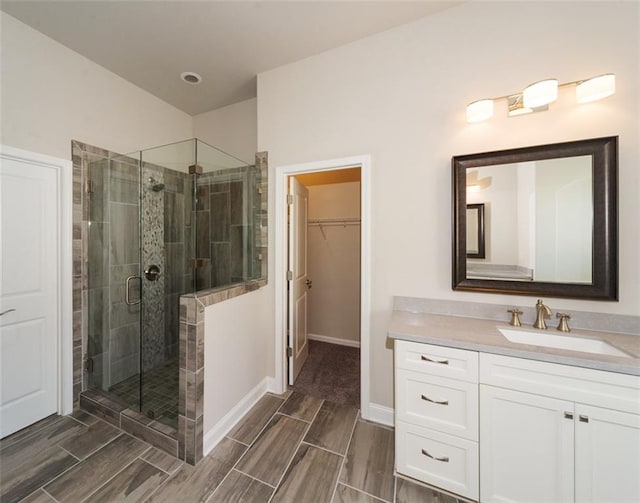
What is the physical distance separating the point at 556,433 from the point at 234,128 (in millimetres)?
3660

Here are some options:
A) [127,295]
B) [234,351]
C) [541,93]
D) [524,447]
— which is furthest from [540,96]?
[127,295]

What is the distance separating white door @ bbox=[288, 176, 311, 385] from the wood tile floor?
2.20 feet

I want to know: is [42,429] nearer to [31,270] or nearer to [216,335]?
[31,270]

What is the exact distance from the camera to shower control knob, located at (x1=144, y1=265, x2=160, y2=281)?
89.5 inches

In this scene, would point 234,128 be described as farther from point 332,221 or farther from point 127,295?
point 127,295

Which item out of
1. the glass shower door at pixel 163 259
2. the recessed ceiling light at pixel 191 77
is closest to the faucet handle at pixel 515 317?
the glass shower door at pixel 163 259

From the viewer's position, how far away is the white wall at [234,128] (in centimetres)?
290

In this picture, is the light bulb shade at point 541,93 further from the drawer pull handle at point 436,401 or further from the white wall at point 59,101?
the white wall at point 59,101

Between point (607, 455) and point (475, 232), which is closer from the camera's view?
point (607, 455)

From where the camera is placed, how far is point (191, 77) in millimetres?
2465

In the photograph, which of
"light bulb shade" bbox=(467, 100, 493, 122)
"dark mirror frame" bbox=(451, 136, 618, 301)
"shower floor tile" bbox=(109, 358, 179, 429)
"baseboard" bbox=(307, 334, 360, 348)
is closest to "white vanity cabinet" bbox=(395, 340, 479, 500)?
"dark mirror frame" bbox=(451, 136, 618, 301)

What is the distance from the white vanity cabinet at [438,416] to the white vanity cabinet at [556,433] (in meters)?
0.06

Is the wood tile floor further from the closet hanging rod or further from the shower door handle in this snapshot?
the closet hanging rod

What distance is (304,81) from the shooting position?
2215mm
